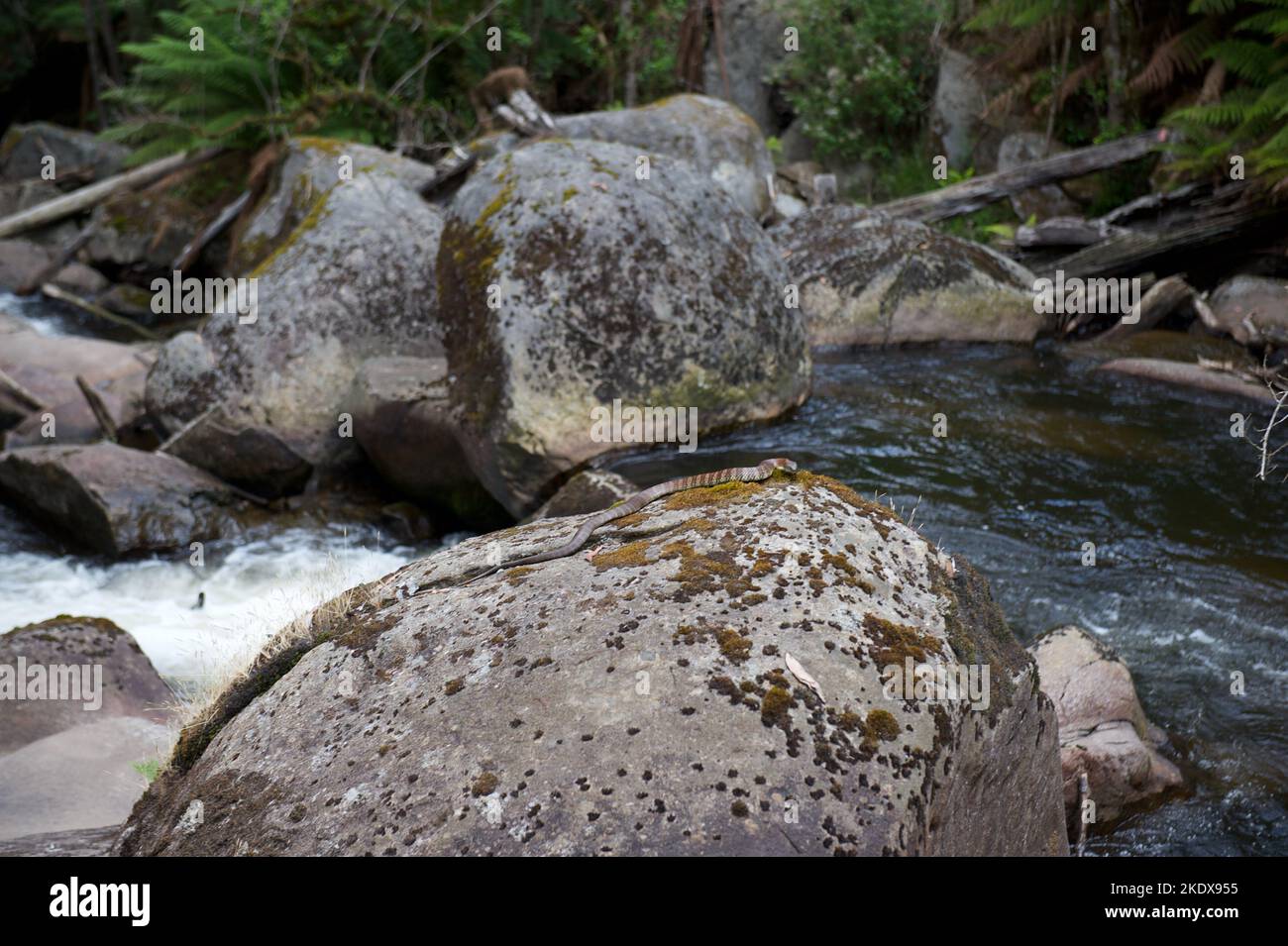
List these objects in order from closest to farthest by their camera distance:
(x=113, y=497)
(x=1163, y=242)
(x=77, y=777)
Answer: (x=77, y=777) → (x=113, y=497) → (x=1163, y=242)

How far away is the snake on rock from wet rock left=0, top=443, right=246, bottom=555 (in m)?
4.57

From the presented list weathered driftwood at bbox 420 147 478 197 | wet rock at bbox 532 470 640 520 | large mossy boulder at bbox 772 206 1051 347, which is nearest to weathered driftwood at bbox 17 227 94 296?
weathered driftwood at bbox 420 147 478 197

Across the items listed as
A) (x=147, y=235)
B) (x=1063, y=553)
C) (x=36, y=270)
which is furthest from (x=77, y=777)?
(x=36, y=270)

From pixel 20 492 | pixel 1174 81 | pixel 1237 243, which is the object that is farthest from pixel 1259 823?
pixel 1174 81

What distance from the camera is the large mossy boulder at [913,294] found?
33.5 ft

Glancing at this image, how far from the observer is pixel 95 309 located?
1353cm

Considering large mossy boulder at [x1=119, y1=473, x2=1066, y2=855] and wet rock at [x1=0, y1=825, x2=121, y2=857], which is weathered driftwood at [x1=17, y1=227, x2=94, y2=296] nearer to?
wet rock at [x1=0, y1=825, x2=121, y2=857]

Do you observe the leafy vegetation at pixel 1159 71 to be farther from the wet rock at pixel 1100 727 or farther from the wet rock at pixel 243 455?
the wet rock at pixel 243 455

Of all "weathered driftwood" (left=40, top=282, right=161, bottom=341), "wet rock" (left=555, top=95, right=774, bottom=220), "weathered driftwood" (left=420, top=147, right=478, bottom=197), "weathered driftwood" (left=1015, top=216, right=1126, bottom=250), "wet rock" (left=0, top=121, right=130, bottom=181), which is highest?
"wet rock" (left=0, top=121, right=130, bottom=181)

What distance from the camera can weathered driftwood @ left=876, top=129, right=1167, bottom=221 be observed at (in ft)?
38.3

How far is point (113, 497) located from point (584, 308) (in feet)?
11.2

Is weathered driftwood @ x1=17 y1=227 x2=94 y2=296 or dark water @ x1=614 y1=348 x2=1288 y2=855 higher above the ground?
weathered driftwood @ x1=17 y1=227 x2=94 y2=296

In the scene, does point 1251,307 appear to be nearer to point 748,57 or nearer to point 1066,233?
point 1066,233
